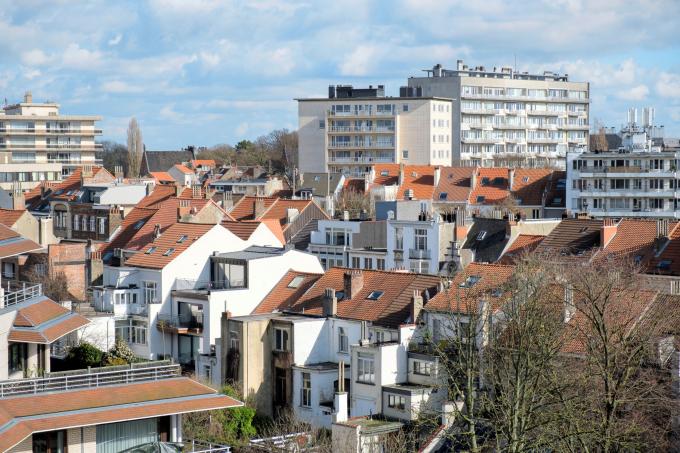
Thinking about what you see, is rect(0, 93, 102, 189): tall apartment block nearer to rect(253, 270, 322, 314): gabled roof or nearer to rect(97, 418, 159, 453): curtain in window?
rect(253, 270, 322, 314): gabled roof

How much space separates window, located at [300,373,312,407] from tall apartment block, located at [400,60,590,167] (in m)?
92.0

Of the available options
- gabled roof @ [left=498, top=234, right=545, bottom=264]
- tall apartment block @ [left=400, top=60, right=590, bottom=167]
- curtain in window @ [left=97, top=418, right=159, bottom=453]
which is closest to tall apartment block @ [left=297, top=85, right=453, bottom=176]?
tall apartment block @ [left=400, top=60, right=590, bottom=167]

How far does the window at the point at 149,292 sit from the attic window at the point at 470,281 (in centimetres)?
1597

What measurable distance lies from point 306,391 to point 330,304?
13.4 ft

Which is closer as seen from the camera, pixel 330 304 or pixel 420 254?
pixel 330 304

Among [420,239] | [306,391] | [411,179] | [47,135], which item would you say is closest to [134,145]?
[47,135]

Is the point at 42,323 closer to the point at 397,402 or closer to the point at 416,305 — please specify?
the point at 397,402

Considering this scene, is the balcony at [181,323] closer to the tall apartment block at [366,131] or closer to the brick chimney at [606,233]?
the brick chimney at [606,233]

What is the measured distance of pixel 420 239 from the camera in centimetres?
6781

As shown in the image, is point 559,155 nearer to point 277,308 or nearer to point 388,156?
point 388,156

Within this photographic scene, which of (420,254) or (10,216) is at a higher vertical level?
(10,216)

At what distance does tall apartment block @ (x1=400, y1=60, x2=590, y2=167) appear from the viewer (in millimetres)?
145750

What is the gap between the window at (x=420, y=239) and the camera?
67.8m

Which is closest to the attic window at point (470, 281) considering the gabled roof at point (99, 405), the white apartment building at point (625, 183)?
the gabled roof at point (99, 405)
